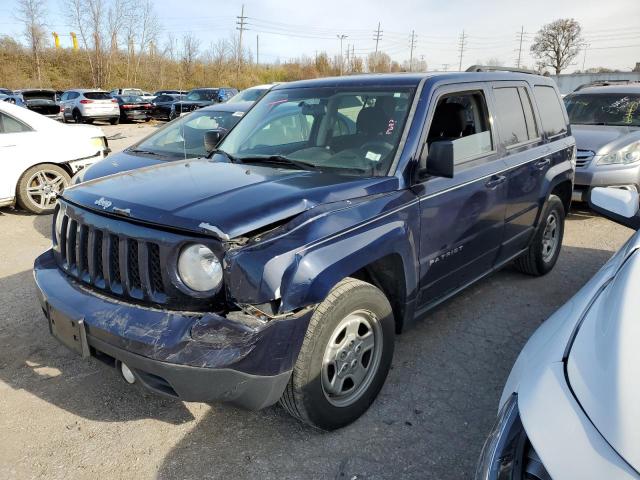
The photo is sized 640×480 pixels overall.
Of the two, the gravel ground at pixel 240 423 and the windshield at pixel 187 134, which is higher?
the windshield at pixel 187 134

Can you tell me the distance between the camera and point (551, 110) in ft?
16.1

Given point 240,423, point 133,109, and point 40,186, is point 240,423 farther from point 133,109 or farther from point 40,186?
point 133,109

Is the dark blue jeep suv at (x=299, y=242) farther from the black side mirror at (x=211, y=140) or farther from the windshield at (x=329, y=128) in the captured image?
the black side mirror at (x=211, y=140)

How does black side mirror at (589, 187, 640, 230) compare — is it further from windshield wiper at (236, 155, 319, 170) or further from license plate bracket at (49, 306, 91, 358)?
license plate bracket at (49, 306, 91, 358)

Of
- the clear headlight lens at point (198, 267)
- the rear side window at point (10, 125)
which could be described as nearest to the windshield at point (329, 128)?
the clear headlight lens at point (198, 267)

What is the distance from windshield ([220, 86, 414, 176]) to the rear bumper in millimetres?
1276

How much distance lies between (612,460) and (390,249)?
1653mm

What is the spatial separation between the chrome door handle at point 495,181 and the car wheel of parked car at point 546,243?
42.7 inches

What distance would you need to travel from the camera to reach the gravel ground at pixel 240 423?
2564 mm

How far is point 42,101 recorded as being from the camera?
81.4 ft

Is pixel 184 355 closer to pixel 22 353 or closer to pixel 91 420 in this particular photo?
pixel 91 420

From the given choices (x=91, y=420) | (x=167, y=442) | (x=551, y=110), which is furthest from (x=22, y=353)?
(x=551, y=110)

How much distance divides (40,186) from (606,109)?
9263 mm

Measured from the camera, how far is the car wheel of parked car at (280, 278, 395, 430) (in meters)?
2.47
